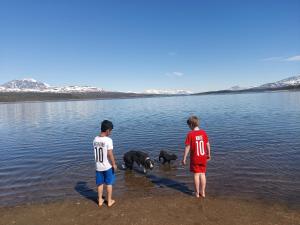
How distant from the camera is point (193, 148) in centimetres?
820

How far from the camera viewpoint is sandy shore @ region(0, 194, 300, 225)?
7.04 metres

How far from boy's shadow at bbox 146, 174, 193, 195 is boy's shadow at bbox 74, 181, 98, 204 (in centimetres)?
241

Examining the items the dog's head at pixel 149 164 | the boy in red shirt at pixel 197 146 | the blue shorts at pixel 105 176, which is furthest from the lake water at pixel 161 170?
the blue shorts at pixel 105 176

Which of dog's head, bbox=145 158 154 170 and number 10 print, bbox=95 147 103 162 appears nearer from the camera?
number 10 print, bbox=95 147 103 162

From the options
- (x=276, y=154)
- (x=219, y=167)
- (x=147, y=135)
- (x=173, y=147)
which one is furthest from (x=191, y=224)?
(x=147, y=135)

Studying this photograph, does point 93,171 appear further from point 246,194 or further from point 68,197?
point 246,194

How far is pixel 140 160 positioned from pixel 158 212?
170 inches

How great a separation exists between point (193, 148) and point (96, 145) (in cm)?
287

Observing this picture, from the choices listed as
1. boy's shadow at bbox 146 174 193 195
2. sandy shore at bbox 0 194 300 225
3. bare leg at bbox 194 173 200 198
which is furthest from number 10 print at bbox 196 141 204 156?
boy's shadow at bbox 146 174 193 195

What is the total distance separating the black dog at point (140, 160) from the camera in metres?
11.4

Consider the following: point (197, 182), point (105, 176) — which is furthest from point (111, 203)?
point (197, 182)

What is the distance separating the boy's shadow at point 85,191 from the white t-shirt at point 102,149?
58.4 inches

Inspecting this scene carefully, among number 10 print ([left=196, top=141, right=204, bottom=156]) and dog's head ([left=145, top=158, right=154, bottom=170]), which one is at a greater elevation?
number 10 print ([left=196, top=141, right=204, bottom=156])

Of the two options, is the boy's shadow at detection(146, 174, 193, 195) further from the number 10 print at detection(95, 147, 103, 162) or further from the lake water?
the number 10 print at detection(95, 147, 103, 162)
